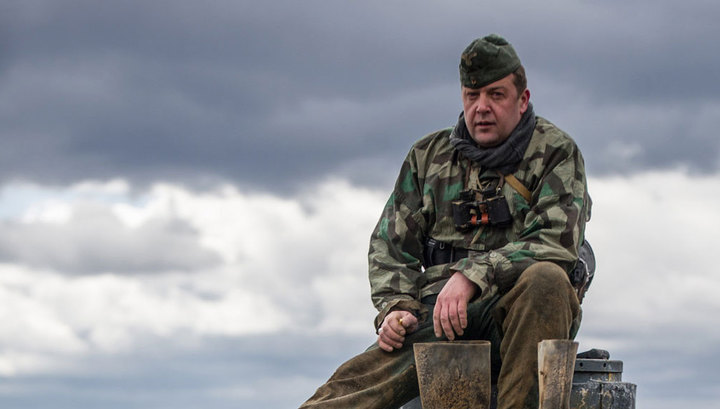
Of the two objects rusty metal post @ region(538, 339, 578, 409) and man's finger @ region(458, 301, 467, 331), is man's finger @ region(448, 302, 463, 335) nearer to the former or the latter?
man's finger @ region(458, 301, 467, 331)

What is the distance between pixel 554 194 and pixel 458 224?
616mm

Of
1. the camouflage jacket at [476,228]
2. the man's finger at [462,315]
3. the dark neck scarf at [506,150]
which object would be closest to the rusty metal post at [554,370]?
the man's finger at [462,315]

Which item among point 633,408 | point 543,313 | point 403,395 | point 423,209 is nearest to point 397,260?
point 423,209

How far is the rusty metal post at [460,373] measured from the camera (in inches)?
198

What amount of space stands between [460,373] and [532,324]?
1.68 ft

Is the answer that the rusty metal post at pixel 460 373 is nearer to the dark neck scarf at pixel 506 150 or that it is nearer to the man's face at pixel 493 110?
the dark neck scarf at pixel 506 150

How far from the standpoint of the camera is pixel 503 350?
547cm

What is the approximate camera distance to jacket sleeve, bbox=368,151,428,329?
6.02 m

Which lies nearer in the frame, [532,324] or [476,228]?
[532,324]

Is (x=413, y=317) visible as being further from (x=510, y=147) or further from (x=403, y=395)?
(x=510, y=147)

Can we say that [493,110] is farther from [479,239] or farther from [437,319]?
[437,319]

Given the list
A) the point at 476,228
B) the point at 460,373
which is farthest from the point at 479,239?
the point at 460,373

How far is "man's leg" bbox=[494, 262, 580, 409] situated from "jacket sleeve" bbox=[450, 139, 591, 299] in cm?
14

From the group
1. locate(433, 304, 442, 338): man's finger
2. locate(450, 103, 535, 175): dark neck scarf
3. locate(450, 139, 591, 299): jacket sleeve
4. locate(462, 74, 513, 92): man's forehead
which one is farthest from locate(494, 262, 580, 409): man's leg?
locate(462, 74, 513, 92): man's forehead
